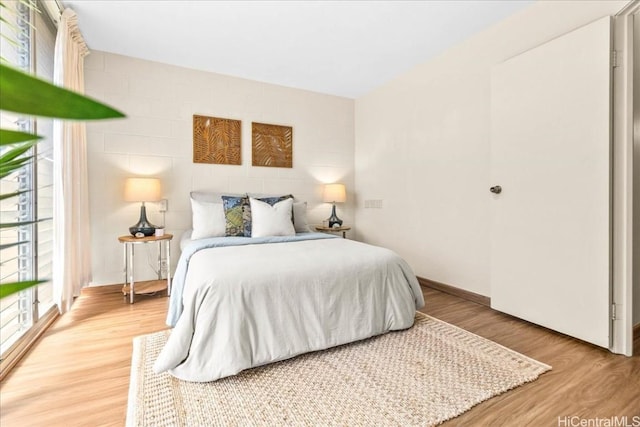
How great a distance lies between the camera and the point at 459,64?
9.71ft

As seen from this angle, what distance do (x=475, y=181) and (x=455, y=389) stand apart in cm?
187

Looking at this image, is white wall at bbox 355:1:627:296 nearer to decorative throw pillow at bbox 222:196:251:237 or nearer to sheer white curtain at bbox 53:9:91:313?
decorative throw pillow at bbox 222:196:251:237

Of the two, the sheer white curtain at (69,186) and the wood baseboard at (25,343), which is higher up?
the sheer white curtain at (69,186)

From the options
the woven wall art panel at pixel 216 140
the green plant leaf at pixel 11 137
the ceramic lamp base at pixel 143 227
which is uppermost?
the woven wall art panel at pixel 216 140

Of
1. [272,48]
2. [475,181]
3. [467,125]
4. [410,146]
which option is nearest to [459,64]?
[467,125]

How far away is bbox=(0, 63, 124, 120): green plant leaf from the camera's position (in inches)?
7.6

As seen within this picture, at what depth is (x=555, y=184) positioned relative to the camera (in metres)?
2.14

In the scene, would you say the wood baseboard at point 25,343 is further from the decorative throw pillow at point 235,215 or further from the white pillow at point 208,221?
the decorative throw pillow at point 235,215

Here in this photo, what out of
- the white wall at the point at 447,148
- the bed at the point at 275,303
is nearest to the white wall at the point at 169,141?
the white wall at the point at 447,148

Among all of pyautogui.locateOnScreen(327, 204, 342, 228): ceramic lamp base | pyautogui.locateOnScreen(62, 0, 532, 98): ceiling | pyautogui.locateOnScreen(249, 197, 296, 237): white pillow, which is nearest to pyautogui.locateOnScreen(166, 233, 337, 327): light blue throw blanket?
pyautogui.locateOnScreen(249, 197, 296, 237): white pillow

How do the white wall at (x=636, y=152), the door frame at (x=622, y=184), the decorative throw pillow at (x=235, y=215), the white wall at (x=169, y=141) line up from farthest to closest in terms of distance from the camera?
the white wall at (x=169, y=141) < the decorative throw pillow at (x=235, y=215) < the white wall at (x=636, y=152) < the door frame at (x=622, y=184)

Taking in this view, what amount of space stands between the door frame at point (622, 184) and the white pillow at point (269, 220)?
239 centimetres

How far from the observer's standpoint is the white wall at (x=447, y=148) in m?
2.50

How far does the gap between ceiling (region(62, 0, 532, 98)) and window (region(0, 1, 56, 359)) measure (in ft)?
1.49
